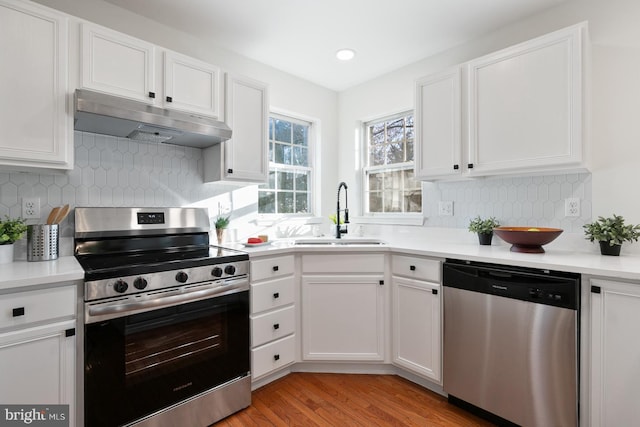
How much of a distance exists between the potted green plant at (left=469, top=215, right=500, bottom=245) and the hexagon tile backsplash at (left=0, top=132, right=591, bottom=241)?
0.11 meters

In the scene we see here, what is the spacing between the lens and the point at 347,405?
2.06 metres

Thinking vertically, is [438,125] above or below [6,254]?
above

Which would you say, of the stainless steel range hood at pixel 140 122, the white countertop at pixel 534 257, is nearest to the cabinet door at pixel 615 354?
the white countertop at pixel 534 257

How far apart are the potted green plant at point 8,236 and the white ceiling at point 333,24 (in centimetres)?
154

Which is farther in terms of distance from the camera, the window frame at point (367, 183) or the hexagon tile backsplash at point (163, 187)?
the window frame at point (367, 183)

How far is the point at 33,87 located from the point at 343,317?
2.28 meters

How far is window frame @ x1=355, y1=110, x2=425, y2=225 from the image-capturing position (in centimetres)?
309

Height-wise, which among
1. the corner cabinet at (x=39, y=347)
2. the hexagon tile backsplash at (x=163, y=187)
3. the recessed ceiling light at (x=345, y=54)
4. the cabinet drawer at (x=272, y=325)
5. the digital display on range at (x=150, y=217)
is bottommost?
the cabinet drawer at (x=272, y=325)

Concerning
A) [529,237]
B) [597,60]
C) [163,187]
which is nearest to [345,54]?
[597,60]

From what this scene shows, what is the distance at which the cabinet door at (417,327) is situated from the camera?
2.13m

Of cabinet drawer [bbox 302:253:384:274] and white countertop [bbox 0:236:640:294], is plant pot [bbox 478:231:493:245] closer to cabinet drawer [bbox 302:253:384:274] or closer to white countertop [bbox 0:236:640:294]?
white countertop [bbox 0:236:640:294]

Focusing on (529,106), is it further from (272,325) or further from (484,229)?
(272,325)

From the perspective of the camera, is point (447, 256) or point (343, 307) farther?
point (343, 307)

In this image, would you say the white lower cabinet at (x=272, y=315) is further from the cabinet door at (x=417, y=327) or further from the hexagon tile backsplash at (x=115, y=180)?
the hexagon tile backsplash at (x=115, y=180)
